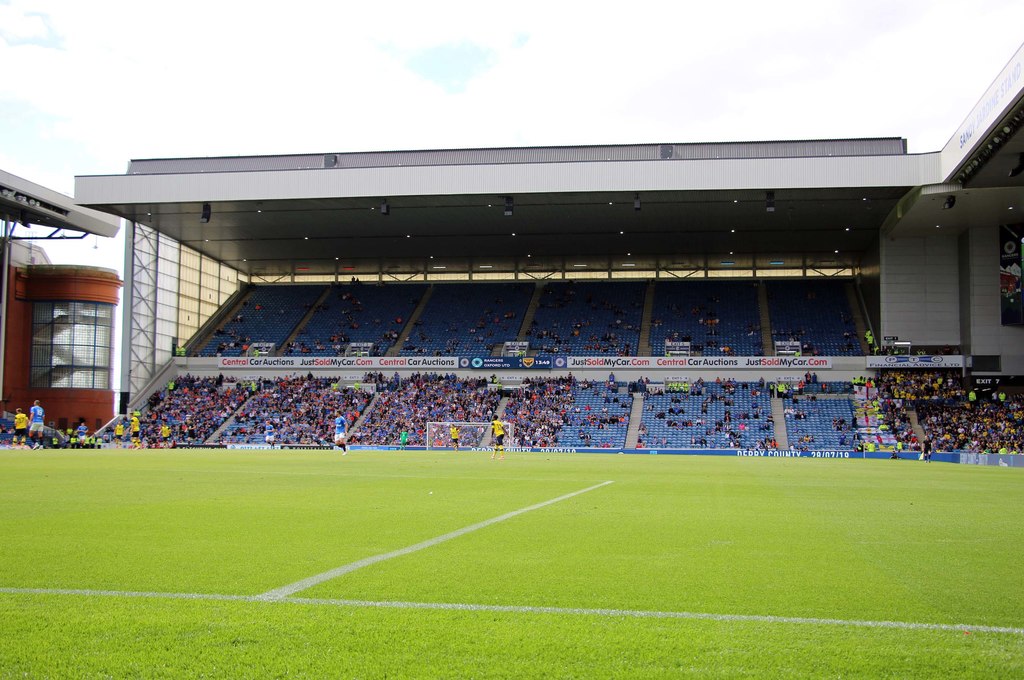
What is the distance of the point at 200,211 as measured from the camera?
172 feet

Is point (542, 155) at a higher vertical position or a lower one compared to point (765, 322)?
higher

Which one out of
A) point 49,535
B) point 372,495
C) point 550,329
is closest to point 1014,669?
point 49,535

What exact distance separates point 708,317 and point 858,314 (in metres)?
10.2

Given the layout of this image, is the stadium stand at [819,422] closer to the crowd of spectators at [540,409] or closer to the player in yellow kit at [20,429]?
the crowd of spectators at [540,409]

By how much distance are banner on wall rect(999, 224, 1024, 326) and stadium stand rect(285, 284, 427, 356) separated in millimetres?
39162

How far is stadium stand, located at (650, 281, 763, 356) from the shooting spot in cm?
5781

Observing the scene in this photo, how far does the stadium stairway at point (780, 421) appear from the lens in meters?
48.5

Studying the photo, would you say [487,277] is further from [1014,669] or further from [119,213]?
[1014,669]

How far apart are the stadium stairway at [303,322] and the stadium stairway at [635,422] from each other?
25719mm

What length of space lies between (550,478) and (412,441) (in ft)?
112

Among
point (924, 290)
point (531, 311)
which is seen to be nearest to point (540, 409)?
point (531, 311)

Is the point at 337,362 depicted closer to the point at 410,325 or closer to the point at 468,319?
the point at 410,325

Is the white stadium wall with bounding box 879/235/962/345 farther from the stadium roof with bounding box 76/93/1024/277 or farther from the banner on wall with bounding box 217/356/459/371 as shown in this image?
the banner on wall with bounding box 217/356/459/371

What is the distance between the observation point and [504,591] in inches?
214
